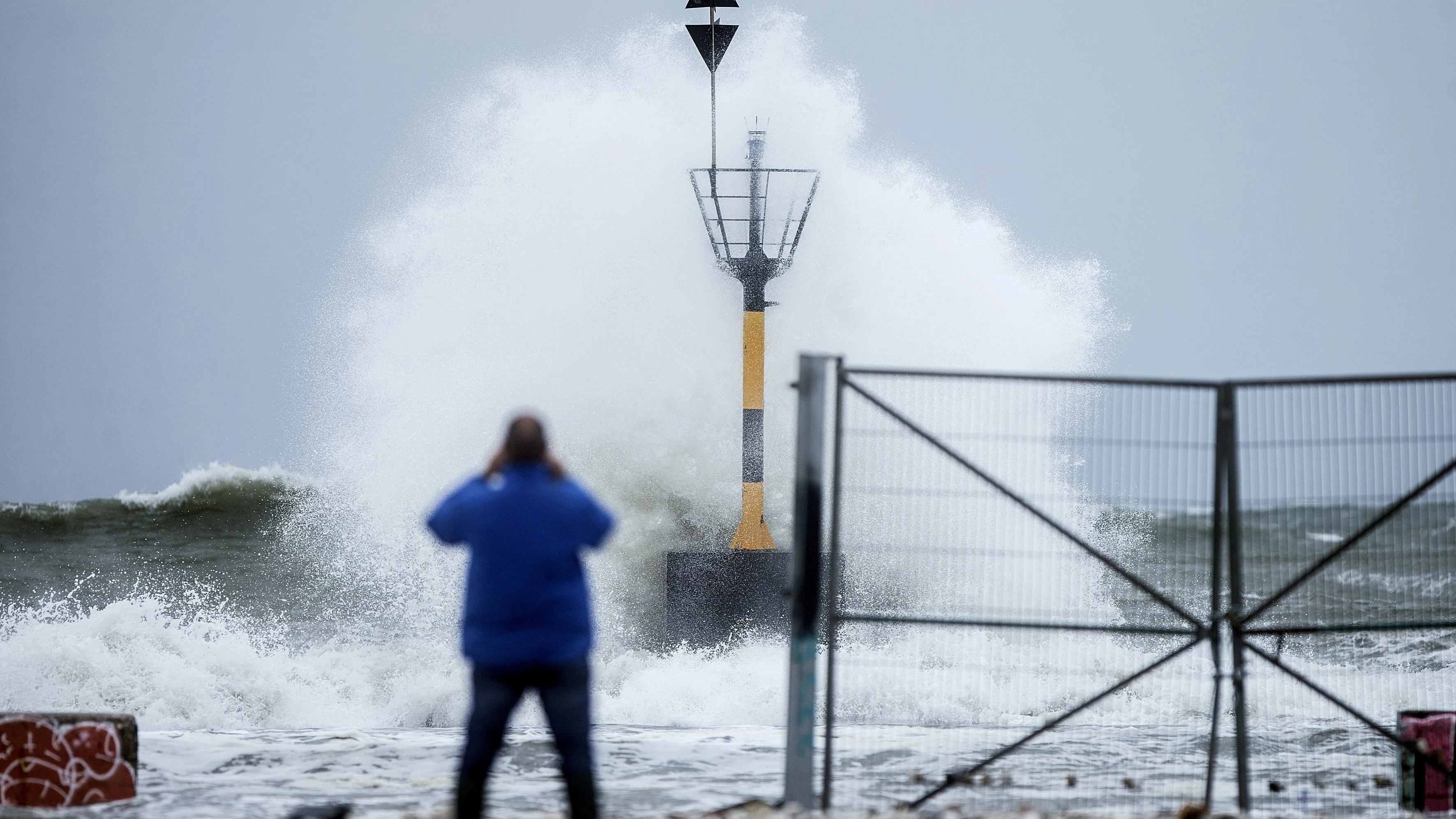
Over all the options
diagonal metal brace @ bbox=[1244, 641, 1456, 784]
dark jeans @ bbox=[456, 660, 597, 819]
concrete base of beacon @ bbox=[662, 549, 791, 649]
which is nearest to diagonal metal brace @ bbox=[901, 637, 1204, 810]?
diagonal metal brace @ bbox=[1244, 641, 1456, 784]

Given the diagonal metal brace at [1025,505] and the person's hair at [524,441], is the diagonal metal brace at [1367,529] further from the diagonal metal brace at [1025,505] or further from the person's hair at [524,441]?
the person's hair at [524,441]

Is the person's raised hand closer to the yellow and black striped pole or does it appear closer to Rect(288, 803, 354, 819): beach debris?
Rect(288, 803, 354, 819): beach debris

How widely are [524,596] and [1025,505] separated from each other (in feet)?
8.45

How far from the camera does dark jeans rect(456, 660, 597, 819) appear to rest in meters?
3.88

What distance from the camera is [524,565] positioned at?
3824mm

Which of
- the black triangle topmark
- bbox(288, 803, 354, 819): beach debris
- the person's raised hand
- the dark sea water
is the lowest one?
the dark sea water

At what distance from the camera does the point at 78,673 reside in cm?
1273

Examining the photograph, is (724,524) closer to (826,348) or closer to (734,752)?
(826,348)

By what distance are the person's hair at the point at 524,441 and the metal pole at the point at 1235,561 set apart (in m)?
3.26

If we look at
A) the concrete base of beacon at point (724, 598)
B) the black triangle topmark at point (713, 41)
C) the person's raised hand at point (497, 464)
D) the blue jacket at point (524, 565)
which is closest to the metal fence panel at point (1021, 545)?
the blue jacket at point (524, 565)

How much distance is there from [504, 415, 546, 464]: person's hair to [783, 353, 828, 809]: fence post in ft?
5.44

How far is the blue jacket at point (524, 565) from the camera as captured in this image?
383 centimetres

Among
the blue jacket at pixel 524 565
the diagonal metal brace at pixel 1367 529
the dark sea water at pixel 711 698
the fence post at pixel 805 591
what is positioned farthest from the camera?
the dark sea water at pixel 711 698

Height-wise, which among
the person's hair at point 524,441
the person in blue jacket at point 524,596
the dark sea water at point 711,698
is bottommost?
the dark sea water at point 711,698
